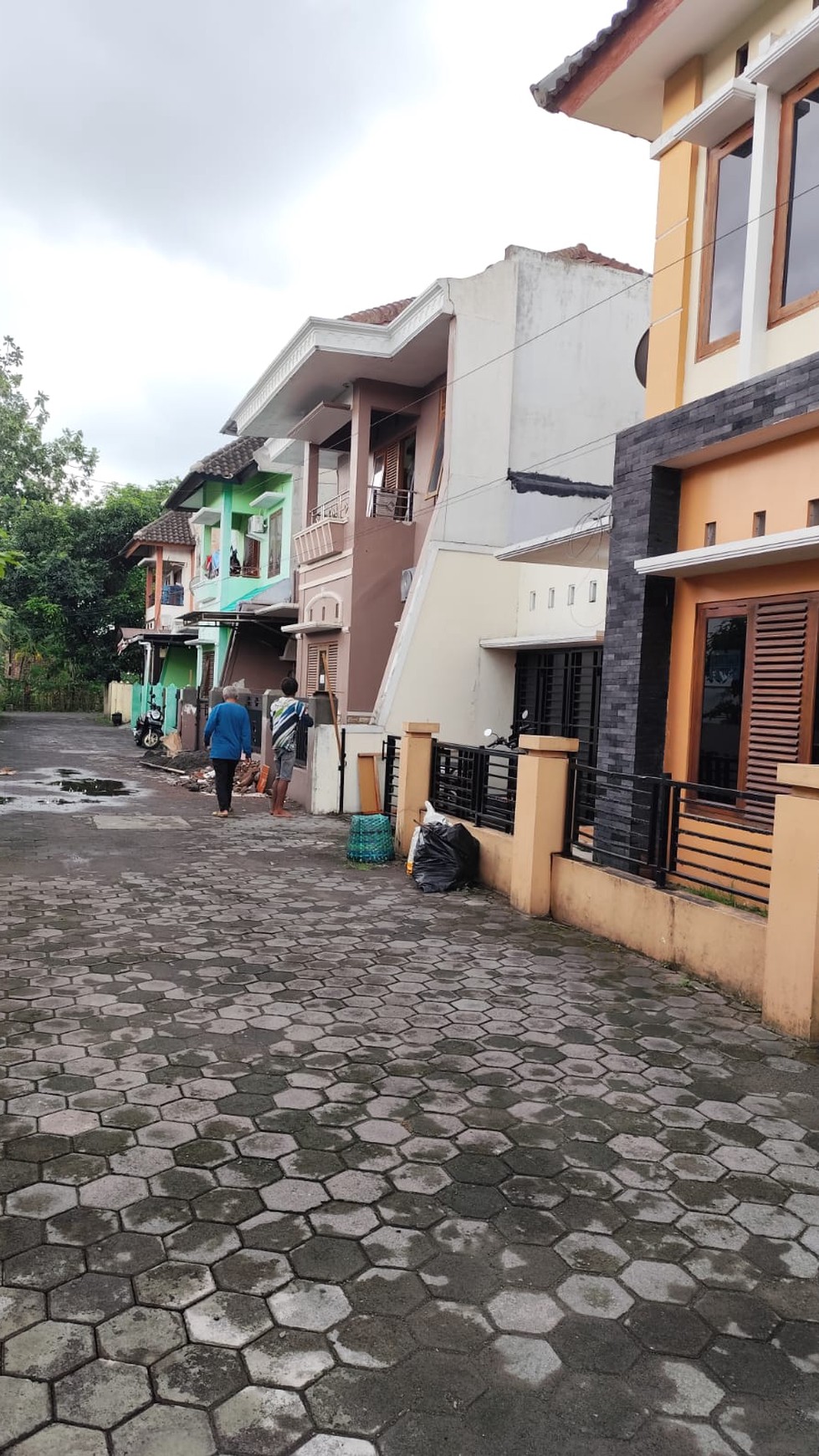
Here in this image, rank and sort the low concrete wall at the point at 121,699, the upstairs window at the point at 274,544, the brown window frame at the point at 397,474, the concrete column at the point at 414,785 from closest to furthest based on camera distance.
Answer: the concrete column at the point at 414,785
the brown window frame at the point at 397,474
the upstairs window at the point at 274,544
the low concrete wall at the point at 121,699

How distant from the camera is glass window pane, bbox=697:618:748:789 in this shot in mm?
7246

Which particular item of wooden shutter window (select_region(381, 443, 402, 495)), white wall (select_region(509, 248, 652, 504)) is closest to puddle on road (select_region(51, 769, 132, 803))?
wooden shutter window (select_region(381, 443, 402, 495))

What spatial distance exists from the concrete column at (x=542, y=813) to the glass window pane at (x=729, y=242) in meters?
3.54

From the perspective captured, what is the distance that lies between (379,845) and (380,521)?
7.17m

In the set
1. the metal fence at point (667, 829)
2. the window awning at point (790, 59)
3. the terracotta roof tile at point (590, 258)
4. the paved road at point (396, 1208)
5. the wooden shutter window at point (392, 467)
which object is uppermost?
the terracotta roof tile at point (590, 258)

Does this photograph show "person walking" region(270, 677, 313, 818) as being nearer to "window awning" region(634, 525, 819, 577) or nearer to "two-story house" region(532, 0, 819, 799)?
"two-story house" region(532, 0, 819, 799)

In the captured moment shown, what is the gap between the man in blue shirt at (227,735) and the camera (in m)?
11.4

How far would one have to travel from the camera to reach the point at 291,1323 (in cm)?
241

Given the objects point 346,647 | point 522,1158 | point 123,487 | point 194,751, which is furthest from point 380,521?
point 123,487

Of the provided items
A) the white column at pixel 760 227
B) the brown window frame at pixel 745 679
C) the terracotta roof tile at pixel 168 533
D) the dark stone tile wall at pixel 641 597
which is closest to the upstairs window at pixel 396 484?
the dark stone tile wall at pixel 641 597

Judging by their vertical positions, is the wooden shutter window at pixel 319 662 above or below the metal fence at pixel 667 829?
above

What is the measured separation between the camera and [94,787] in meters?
15.3

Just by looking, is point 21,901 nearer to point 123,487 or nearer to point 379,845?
point 379,845

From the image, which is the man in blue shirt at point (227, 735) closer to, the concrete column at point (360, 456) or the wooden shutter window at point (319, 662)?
the wooden shutter window at point (319, 662)
